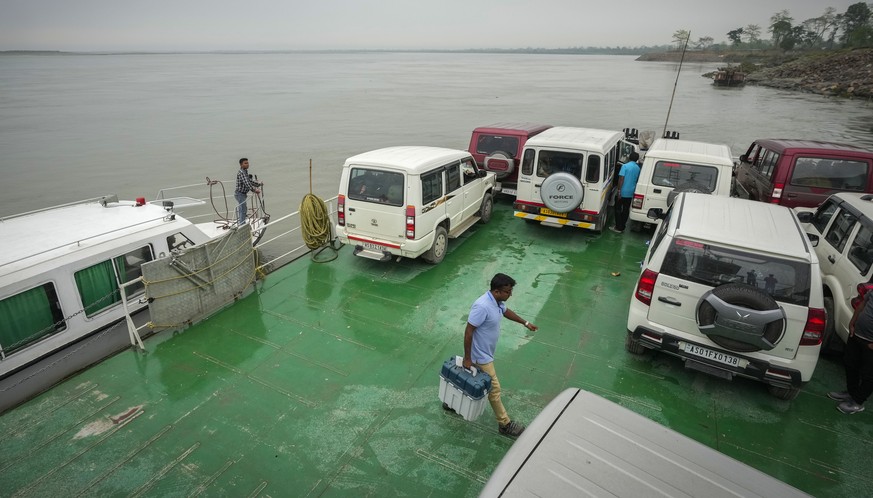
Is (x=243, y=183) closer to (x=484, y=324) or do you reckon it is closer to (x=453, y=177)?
(x=453, y=177)

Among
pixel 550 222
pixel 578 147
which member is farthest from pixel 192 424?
pixel 578 147

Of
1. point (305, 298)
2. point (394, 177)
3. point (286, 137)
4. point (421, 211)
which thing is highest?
point (394, 177)

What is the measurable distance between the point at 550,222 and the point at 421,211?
284 cm

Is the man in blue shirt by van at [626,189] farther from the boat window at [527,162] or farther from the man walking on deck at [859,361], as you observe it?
the man walking on deck at [859,361]

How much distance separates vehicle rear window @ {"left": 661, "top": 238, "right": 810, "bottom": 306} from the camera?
407cm

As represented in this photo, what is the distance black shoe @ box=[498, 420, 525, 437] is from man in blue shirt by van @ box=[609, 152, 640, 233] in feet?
19.8

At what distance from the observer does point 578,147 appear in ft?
26.1

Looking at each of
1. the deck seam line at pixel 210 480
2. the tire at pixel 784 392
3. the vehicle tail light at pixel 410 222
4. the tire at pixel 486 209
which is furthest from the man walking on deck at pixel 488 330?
the tire at pixel 486 209

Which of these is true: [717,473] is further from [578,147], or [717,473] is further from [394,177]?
[578,147]

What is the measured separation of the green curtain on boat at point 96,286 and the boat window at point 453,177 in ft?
16.4

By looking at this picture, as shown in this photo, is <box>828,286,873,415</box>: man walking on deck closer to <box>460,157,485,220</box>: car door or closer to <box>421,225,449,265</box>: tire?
<box>421,225,449,265</box>: tire

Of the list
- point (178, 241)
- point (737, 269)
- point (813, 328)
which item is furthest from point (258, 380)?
point (813, 328)

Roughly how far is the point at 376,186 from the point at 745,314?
4.97 m

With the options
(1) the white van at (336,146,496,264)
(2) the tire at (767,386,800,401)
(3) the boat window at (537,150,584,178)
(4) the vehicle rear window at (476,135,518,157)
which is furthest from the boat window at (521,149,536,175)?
(2) the tire at (767,386,800,401)
